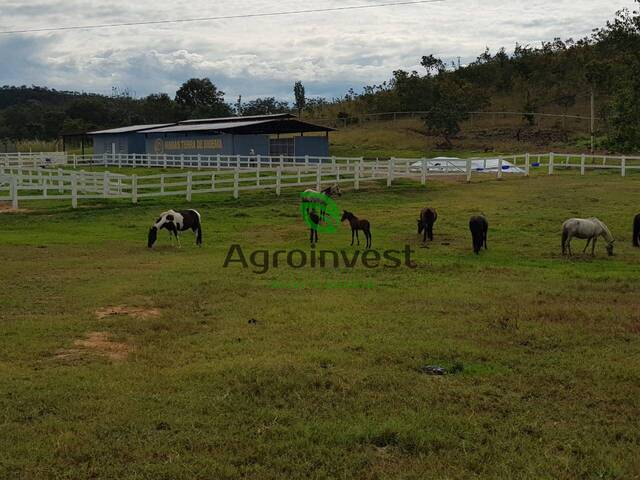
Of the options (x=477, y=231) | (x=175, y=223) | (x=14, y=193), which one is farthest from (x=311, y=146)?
(x=477, y=231)

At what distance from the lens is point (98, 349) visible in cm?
757

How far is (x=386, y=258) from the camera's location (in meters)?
13.7

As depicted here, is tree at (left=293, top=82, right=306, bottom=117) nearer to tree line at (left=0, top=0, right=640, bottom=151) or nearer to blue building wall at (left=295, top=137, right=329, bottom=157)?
tree line at (left=0, top=0, right=640, bottom=151)

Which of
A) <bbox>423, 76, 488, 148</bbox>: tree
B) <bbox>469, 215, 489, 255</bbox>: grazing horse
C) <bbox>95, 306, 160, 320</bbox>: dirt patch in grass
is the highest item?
<bbox>423, 76, 488, 148</bbox>: tree

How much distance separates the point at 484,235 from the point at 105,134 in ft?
167

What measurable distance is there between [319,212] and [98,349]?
9473 millimetres

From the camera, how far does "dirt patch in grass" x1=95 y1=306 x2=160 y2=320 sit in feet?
29.7

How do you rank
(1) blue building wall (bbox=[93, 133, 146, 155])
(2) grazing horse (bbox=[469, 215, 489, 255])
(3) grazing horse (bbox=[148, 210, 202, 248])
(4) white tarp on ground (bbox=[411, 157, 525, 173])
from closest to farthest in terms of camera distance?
1. (2) grazing horse (bbox=[469, 215, 489, 255])
2. (3) grazing horse (bbox=[148, 210, 202, 248])
3. (4) white tarp on ground (bbox=[411, 157, 525, 173])
4. (1) blue building wall (bbox=[93, 133, 146, 155])

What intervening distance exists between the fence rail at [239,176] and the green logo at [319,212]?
764 cm

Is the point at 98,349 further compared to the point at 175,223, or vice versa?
the point at 175,223

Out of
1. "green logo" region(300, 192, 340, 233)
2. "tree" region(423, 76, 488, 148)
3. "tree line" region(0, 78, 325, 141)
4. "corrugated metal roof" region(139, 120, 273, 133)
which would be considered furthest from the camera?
"tree line" region(0, 78, 325, 141)

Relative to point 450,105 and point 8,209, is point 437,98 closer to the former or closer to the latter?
point 450,105

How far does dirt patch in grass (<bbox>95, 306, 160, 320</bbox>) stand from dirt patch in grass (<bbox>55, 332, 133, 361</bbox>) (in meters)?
0.94

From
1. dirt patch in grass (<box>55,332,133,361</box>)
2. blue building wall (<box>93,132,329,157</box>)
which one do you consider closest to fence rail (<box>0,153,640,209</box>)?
blue building wall (<box>93,132,329,157</box>)
